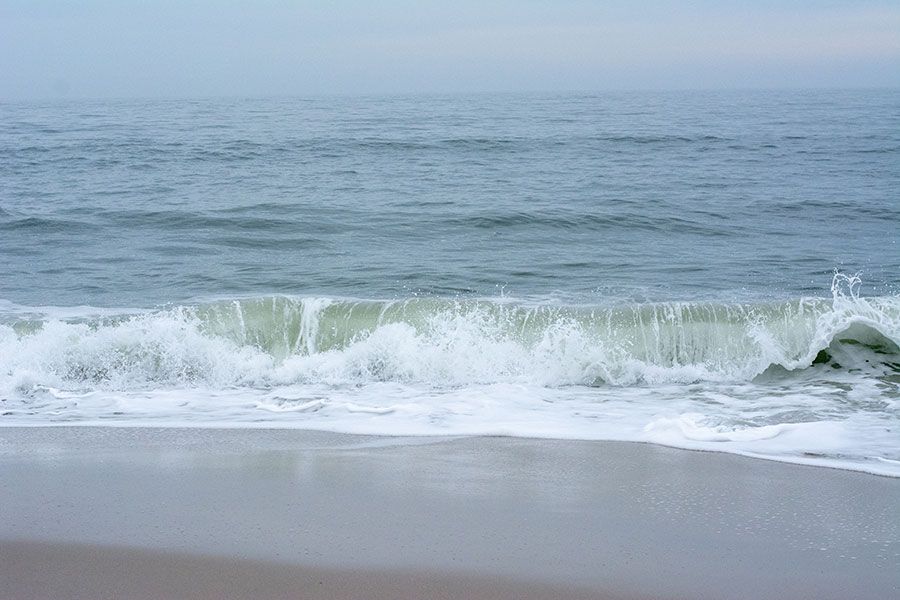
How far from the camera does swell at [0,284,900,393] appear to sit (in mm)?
7684

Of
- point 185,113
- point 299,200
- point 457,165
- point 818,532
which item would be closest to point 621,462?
point 818,532

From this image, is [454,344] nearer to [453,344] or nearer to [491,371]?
[453,344]

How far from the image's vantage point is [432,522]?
4203mm

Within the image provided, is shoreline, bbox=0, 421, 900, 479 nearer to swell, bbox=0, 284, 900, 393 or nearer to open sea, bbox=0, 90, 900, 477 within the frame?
open sea, bbox=0, 90, 900, 477

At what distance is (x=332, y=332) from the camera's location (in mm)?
8828

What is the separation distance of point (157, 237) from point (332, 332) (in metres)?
6.30

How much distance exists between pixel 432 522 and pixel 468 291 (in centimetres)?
658

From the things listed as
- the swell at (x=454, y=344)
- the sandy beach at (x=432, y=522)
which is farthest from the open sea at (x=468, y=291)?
the sandy beach at (x=432, y=522)

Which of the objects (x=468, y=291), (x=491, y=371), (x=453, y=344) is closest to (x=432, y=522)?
(x=491, y=371)

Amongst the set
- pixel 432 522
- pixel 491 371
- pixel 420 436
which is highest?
pixel 432 522

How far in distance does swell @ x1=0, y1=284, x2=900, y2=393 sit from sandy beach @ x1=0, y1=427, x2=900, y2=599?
2069mm

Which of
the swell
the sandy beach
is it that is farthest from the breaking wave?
the sandy beach

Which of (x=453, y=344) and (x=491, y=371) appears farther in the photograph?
(x=453, y=344)

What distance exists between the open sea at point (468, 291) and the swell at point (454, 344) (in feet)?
0.08
